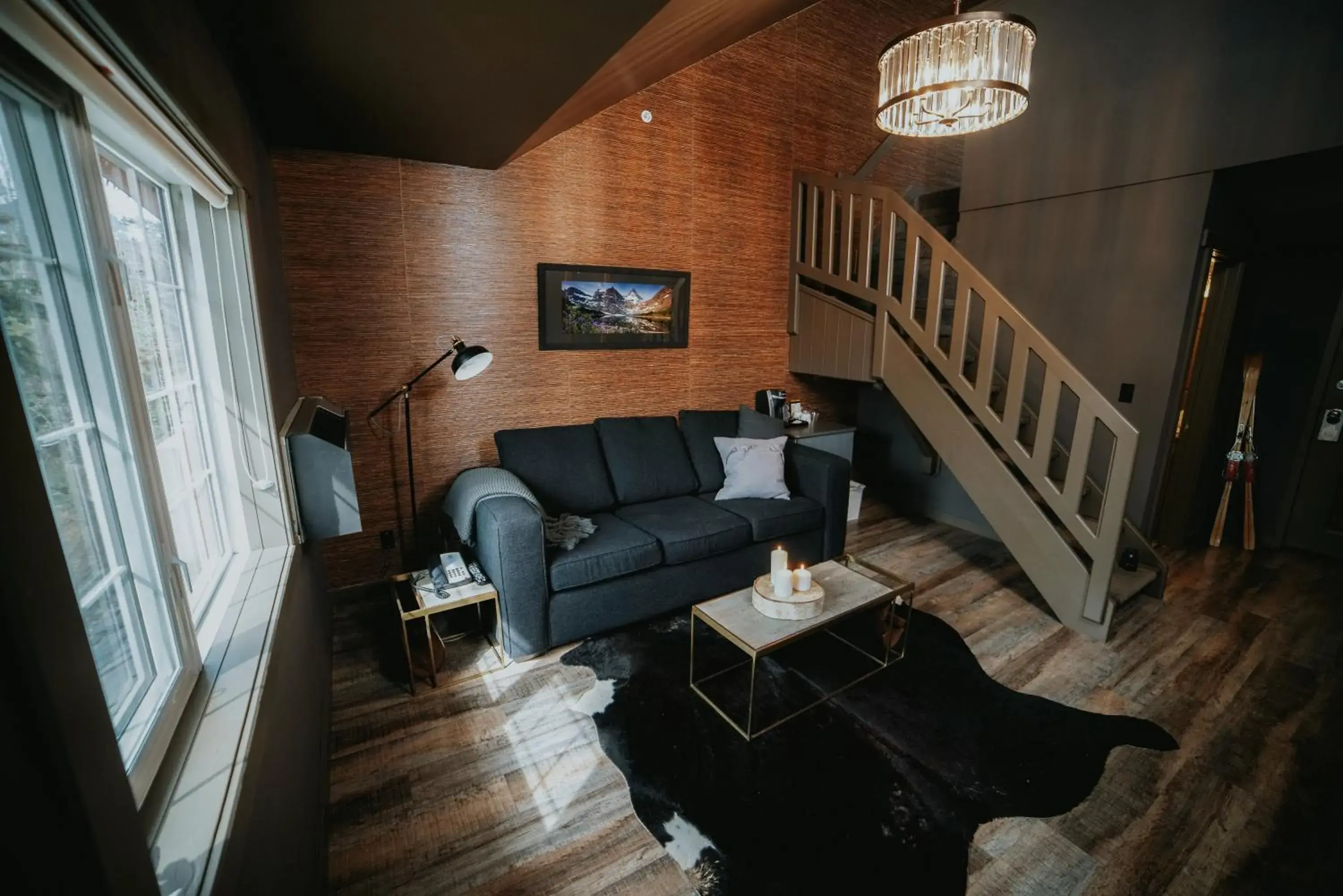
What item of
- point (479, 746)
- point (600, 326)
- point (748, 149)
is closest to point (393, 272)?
point (600, 326)

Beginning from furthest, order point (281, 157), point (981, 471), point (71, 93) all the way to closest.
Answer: point (981, 471) → point (281, 157) → point (71, 93)

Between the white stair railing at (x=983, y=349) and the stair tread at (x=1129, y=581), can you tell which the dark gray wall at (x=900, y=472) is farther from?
the stair tread at (x=1129, y=581)

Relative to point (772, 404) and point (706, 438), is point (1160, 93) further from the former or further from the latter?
point (706, 438)

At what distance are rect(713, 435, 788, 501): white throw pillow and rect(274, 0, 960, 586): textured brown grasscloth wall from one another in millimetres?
679

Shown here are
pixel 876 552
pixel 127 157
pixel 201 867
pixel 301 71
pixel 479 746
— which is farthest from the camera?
pixel 876 552

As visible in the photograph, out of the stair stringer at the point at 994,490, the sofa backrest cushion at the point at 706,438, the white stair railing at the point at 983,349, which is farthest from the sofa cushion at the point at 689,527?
the white stair railing at the point at 983,349

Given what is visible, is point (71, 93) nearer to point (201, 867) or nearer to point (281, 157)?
point (201, 867)

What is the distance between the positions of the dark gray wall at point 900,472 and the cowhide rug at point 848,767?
1.82 m

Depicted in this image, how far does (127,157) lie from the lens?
4.07ft

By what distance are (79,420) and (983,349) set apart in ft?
11.6

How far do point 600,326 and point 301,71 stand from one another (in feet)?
6.52

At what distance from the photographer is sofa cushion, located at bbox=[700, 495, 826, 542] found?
3074mm

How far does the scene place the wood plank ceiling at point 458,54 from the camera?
1.23 m

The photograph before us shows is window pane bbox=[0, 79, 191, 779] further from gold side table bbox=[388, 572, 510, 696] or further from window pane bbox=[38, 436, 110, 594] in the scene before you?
gold side table bbox=[388, 572, 510, 696]
